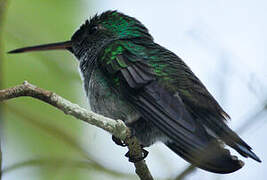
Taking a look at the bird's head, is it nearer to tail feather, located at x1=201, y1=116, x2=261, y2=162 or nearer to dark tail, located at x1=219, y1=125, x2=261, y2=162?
tail feather, located at x1=201, y1=116, x2=261, y2=162

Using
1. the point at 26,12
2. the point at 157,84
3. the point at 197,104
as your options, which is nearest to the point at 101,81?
the point at 157,84

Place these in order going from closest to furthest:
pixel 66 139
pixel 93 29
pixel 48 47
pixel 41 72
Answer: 1. pixel 66 139
2. pixel 48 47
3. pixel 93 29
4. pixel 41 72

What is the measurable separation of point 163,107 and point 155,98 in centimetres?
14

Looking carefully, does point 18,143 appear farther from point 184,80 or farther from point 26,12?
point 184,80

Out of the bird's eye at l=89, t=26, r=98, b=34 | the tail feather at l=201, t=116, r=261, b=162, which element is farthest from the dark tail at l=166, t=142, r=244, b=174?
the bird's eye at l=89, t=26, r=98, b=34

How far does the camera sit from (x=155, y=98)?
446 cm

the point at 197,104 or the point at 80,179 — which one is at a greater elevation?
the point at 197,104

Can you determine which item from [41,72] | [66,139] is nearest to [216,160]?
[66,139]

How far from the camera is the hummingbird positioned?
406 cm

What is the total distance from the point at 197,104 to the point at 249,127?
0.75m

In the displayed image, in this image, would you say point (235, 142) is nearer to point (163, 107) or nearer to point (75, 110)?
point (163, 107)

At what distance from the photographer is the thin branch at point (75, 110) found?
3617 millimetres

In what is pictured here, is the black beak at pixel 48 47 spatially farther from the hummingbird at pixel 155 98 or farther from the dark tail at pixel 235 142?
the dark tail at pixel 235 142

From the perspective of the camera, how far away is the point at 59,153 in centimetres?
624
